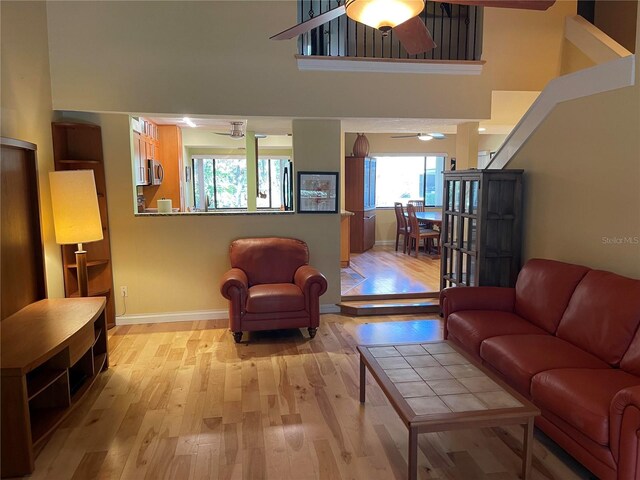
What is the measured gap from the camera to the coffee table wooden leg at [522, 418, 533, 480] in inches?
82.6

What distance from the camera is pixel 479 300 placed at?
3568 millimetres

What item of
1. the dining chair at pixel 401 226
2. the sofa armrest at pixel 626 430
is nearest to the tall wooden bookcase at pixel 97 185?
the sofa armrest at pixel 626 430

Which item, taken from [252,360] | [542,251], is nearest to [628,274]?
[542,251]

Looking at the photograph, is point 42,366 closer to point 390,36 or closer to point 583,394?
point 583,394

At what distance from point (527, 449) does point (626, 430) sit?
0.45m

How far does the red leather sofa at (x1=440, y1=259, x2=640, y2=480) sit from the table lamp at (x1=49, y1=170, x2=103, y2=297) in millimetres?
3022

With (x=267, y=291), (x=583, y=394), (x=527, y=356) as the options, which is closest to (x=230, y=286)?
(x=267, y=291)

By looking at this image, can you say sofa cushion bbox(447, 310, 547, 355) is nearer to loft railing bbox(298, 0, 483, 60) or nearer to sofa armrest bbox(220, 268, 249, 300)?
sofa armrest bbox(220, 268, 249, 300)

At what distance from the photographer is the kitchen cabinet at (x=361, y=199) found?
8.24 m

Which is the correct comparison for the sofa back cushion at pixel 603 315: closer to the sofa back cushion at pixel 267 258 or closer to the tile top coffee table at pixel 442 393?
the tile top coffee table at pixel 442 393

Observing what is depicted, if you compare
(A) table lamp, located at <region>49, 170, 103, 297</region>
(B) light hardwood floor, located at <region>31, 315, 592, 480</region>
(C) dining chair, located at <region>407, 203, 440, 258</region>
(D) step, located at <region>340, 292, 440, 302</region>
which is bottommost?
(B) light hardwood floor, located at <region>31, 315, 592, 480</region>

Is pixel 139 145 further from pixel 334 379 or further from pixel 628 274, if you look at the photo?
pixel 628 274

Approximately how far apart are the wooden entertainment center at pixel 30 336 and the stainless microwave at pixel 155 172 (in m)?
2.75

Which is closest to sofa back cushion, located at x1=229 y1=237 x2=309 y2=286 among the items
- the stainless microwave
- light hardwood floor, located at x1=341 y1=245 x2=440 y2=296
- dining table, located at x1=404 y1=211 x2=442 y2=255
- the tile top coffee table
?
light hardwood floor, located at x1=341 y1=245 x2=440 y2=296
